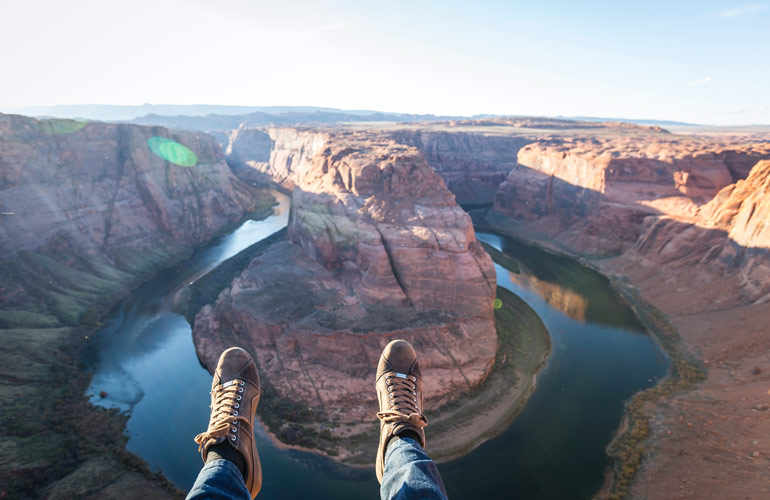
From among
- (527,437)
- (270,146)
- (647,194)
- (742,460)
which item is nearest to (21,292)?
(527,437)

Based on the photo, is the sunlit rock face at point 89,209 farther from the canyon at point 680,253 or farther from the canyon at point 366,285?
the canyon at point 680,253

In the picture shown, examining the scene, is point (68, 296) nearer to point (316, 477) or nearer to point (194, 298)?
point (194, 298)

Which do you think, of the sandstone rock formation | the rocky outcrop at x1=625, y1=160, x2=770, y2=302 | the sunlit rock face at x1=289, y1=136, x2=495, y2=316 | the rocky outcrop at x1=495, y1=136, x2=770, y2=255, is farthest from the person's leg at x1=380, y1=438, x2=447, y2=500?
the rocky outcrop at x1=495, y1=136, x2=770, y2=255

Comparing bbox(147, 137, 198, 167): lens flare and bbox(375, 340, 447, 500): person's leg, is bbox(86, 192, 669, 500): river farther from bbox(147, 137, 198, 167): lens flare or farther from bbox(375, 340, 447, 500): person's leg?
bbox(147, 137, 198, 167): lens flare

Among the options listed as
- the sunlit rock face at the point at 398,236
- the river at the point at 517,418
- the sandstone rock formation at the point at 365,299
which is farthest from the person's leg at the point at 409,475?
the sunlit rock face at the point at 398,236

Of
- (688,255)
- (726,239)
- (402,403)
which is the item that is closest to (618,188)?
(688,255)
